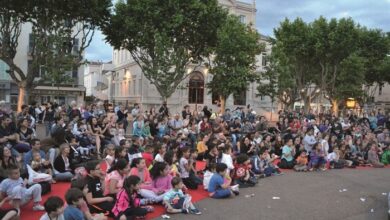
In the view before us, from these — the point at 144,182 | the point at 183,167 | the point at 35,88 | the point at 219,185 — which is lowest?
the point at 219,185

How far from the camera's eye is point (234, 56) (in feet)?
106

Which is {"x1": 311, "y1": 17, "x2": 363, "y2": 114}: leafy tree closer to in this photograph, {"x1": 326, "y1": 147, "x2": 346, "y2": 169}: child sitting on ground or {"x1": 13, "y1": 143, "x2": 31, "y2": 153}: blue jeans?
{"x1": 326, "y1": 147, "x2": 346, "y2": 169}: child sitting on ground

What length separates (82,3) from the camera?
88.4ft

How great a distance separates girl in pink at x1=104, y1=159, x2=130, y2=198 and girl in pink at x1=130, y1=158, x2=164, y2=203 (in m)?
0.66

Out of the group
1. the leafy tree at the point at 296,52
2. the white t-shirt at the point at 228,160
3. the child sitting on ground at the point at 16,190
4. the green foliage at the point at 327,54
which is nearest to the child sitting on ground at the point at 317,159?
the white t-shirt at the point at 228,160

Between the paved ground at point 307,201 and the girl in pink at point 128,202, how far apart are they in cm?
94

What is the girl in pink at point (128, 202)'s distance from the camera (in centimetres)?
740

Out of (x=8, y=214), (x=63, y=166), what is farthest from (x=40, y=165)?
(x=8, y=214)

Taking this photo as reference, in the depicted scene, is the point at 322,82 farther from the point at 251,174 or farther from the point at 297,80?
the point at 251,174

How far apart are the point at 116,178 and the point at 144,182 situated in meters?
1.29

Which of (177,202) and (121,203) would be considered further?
(177,202)

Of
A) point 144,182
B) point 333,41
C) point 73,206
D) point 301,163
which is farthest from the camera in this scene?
point 333,41

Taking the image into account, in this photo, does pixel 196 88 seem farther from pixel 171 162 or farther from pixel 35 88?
pixel 171 162

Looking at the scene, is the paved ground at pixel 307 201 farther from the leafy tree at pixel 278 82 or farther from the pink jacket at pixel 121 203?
the leafy tree at pixel 278 82
